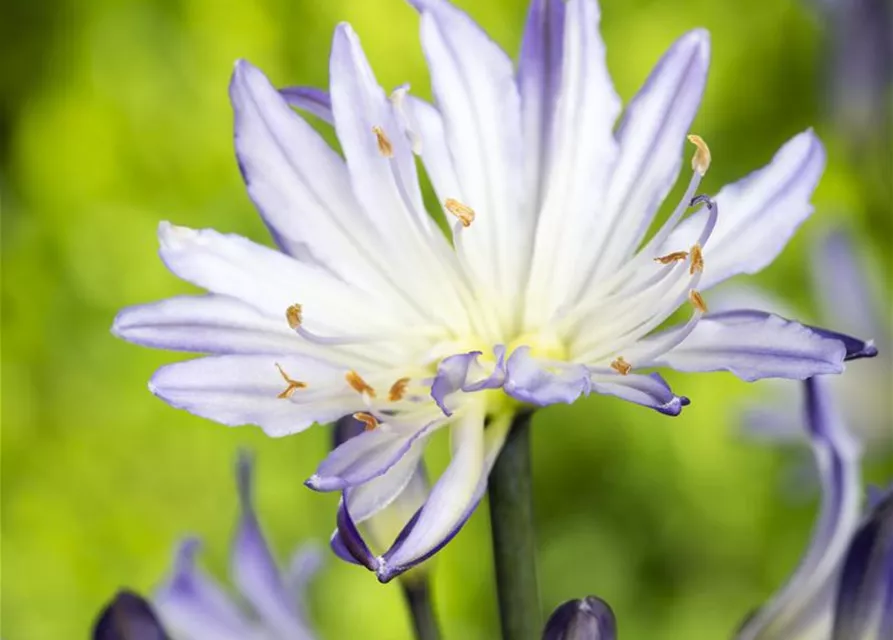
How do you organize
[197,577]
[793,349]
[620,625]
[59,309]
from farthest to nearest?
[59,309], [620,625], [197,577], [793,349]

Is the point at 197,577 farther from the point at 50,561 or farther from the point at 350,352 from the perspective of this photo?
the point at 50,561

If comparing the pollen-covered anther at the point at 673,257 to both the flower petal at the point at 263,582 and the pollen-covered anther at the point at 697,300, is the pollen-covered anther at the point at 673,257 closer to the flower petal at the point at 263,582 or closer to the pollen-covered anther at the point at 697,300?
the pollen-covered anther at the point at 697,300

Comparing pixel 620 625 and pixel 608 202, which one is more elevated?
pixel 608 202

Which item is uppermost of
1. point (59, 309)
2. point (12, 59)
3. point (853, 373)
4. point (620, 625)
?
point (12, 59)

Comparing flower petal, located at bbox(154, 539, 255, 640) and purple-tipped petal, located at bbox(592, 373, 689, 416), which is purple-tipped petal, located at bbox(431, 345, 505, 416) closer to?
purple-tipped petal, located at bbox(592, 373, 689, 416)

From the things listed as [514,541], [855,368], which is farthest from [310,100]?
[855,368]

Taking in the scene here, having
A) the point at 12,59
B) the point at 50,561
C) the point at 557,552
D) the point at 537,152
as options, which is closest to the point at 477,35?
the point at 537,152

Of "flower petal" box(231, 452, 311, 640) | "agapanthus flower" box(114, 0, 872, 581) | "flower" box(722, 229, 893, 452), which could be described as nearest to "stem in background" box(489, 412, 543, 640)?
"agapanthus flower" box(114, 0, 872, 581)

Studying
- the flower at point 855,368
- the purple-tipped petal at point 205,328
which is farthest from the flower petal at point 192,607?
the flower at point 855,368
